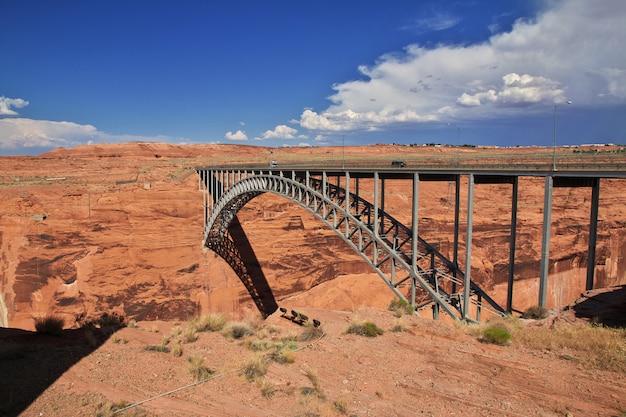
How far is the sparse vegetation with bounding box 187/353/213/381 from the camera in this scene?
357 inches

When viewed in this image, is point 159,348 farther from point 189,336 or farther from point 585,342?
point 585,342

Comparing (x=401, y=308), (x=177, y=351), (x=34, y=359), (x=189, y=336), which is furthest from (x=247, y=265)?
(x=34, y=359)

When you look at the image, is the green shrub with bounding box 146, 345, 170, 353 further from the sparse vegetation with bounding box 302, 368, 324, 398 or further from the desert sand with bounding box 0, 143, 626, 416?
the sparse vegetation with bounding box 302, 368, 324, 398

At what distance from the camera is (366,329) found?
11.7 meters

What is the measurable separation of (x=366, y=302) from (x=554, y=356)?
77.6 ft

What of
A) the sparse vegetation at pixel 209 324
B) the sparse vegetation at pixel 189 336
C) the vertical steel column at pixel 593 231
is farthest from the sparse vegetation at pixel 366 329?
the vertical steel column at pixel 593 231

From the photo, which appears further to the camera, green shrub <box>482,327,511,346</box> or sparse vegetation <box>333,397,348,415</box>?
green shrub <box>482,327,511,346</box>

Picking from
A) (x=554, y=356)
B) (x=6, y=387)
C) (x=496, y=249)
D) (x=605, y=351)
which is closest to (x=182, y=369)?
(x=6, y=387)

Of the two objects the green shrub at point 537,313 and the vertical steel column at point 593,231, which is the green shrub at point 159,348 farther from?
the vertical steel column at point 593,231

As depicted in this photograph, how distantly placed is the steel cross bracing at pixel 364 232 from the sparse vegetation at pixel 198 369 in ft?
26.1

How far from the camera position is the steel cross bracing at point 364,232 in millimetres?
14727

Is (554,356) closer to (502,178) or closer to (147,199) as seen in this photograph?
(502,178)

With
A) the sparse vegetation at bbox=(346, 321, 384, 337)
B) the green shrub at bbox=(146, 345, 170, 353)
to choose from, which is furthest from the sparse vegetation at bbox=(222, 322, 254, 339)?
the sparse vegetation at bbox=(346, 321, 384, 337)

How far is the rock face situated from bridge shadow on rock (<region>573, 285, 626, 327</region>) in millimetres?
19976
